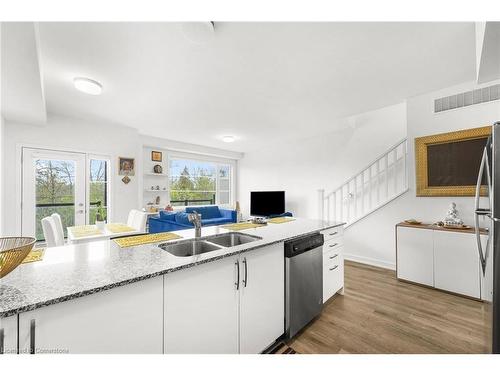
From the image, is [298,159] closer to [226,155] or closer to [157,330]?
[226,155]

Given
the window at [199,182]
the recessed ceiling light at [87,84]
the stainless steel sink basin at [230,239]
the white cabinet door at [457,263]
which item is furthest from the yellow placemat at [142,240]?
the window at [199,182]

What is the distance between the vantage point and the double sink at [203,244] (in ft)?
5.32

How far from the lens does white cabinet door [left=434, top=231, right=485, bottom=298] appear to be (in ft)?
7.91

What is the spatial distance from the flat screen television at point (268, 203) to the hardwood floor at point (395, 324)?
281cm

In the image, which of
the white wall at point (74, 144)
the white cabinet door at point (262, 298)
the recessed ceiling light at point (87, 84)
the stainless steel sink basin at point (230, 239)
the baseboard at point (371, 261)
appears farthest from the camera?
the baseboard at point (371, 261)

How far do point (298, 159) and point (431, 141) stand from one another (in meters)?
2.82

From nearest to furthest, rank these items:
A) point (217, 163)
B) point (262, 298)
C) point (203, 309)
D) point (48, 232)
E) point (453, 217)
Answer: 1. point (203, 309)
2. point (262, 298)
3. point (48, 232)
4. point (453, 217)
5. point (217, 163)

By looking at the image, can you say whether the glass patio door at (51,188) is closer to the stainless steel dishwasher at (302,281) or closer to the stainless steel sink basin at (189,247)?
the stainless steel sink basin at (189,247)

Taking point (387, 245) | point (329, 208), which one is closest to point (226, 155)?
point (329, 208)

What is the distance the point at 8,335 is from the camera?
2.34ft

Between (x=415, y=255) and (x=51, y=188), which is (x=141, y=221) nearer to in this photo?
(x=51, y=188)

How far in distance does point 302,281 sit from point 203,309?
3.11 feet

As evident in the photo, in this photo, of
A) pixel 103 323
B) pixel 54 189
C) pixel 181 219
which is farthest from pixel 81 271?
pixel 54 189
